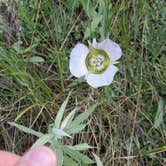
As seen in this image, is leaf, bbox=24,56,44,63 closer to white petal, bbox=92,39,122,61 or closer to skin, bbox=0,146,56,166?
white petal, bbox=92,39,122,61

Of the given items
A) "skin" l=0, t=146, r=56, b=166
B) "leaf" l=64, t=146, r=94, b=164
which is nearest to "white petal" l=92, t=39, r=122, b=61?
"leaf" l=64, t=146, r=94, b=164

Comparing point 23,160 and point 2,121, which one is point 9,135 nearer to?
point 2,121

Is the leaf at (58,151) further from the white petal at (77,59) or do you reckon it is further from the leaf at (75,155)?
the white petal at (77,59)

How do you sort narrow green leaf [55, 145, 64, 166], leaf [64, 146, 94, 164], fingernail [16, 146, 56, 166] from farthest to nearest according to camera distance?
1. leaf [64, 146, 94, 164]
2. narrow green leaf [55, 145, 64, 166]
3. fingernail [16, 146, 56, 166]

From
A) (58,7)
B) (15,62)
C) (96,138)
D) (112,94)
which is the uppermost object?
(58,7)

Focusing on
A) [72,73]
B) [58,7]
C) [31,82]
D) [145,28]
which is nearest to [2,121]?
[31,82]

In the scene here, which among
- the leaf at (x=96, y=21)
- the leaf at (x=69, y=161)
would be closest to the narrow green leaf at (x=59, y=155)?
the leaf at (x=69, y=161)
